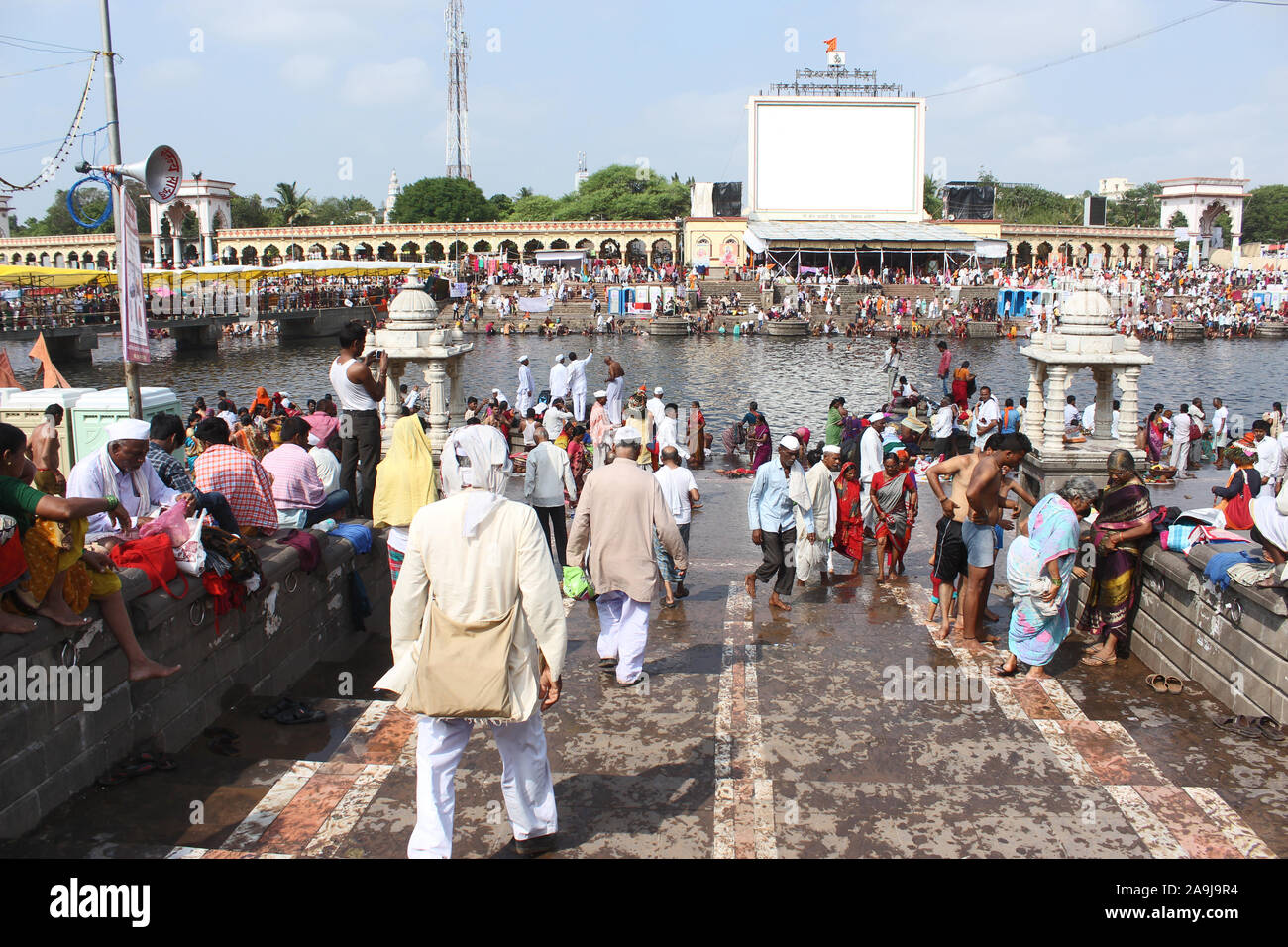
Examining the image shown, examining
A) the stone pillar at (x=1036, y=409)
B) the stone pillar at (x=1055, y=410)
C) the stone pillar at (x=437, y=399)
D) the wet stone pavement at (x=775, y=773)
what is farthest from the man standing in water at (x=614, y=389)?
the wet stone pavement at (x=775, y=773)

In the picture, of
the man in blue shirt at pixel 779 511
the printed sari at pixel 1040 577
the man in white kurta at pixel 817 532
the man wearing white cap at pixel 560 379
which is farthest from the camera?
the man wearing white cap at pixel 560 379

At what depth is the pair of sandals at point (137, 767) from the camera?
411 cm

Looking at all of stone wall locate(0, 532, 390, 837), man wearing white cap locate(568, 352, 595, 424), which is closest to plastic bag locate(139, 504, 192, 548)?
stone wall locate(0, 532, 390, 837)

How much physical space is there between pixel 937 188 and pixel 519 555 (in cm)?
8767

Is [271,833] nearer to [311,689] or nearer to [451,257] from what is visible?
[311,689]

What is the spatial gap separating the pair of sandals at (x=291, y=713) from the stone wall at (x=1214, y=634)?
4851 millimetres

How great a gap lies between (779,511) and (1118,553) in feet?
7.35

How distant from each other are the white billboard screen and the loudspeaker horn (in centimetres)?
5202

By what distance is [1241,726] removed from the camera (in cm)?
496

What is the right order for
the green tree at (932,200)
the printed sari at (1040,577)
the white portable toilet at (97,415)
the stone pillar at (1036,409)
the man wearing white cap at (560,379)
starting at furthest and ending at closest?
the green tree at (932,200) < the man wearing white cap at (560,379) < the stone pillar at (1036,409) < the white portable toilet at (97,415) < the printed sari at (1040,577)

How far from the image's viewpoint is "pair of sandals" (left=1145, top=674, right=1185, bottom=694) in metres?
5.65

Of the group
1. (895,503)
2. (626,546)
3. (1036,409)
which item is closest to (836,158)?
(1036,409)

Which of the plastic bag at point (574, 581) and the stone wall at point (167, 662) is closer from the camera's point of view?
the stone wall at point (167, 662)

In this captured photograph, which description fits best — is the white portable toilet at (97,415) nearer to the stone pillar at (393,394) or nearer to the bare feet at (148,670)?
the stone pillar at (393,394)
